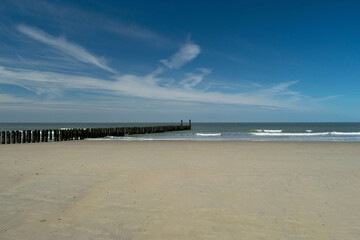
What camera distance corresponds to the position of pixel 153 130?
48.9 m

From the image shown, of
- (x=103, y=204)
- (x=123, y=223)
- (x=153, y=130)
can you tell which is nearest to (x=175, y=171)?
(x=103, y=204)

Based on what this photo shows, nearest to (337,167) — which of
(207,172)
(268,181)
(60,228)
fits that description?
(268,181)

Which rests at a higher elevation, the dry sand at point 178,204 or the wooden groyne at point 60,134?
the wooden groyne at point 60,134

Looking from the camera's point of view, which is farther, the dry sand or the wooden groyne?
the wooden groyne

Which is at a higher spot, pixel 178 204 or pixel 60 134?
pixel 60 134

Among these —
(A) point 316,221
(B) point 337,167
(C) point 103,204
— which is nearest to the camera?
(A) point 316,221

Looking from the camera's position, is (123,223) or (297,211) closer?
(123,223)

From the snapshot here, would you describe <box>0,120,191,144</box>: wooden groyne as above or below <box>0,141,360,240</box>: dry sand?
above

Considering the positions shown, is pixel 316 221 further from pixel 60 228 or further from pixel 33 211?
pixel 33 211

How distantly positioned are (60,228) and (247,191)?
3962 millimetres

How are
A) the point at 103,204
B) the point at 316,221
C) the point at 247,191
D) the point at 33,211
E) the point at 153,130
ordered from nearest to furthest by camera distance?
the point at 316,221 → the point at 33,211 → the point at 103,204 → the point at 247,191 → the point at 153,130

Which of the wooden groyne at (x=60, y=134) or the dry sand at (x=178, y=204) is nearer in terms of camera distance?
the dry sand at (x=178, y=204)

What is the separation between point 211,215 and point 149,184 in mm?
2504

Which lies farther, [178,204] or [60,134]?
[60,134]
